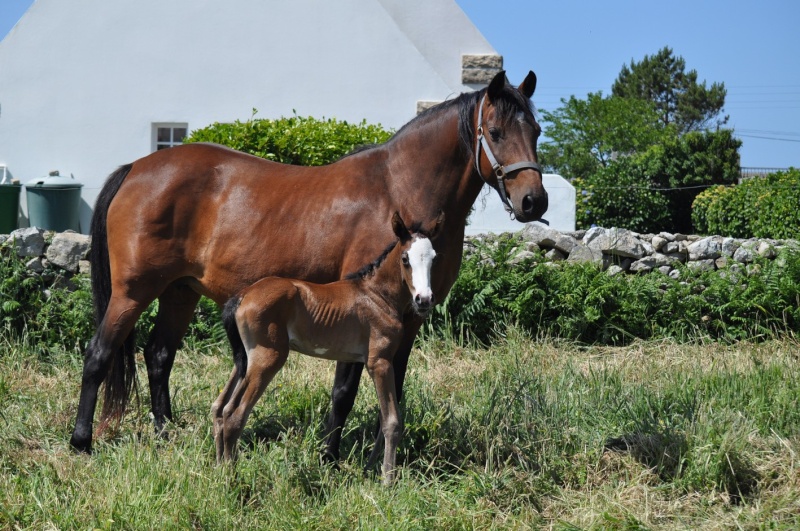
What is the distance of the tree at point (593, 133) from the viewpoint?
34688 millimetres

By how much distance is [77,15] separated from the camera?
13.2 m

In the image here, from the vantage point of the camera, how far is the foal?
14.2 ft

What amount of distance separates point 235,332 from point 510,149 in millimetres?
1786

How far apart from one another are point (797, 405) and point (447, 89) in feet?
26.8

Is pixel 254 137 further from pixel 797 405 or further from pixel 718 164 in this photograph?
pixel 718 164

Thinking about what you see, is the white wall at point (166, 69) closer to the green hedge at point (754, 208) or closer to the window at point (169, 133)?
the window at point (169, 133)

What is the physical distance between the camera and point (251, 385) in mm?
4328

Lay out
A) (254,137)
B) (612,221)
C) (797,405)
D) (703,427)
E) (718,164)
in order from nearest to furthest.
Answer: (703,427), (797,405), (254,137), (612,221), (718,164)

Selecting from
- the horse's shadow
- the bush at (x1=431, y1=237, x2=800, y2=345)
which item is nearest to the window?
the bush at (x1=431, y1=237, x2=800, y2=345)

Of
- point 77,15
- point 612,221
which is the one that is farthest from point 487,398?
point 612,221

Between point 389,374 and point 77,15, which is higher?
point 77,15

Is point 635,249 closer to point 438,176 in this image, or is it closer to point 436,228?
point 438,176

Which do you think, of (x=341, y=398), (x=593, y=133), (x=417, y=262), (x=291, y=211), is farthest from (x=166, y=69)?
(x=593, y=133)

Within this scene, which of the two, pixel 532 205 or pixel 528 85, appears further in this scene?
pixel 528 85
